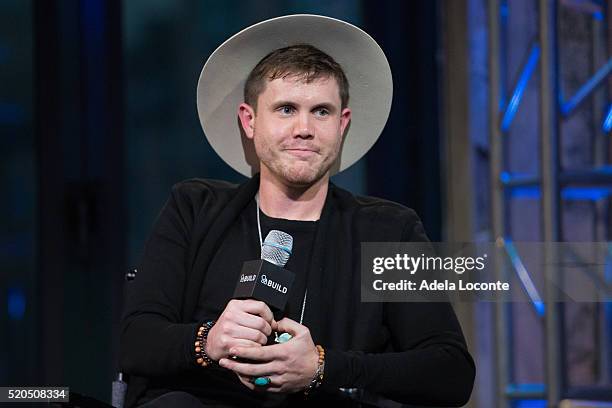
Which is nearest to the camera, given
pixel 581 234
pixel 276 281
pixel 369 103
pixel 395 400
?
pixel 276 281

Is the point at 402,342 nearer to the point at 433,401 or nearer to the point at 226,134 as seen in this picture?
the point at 433,401

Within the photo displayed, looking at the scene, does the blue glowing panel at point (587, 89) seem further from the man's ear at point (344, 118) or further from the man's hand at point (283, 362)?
the man's hand at point (283, 362)

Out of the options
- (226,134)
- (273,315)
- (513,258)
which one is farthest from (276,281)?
(513,258)

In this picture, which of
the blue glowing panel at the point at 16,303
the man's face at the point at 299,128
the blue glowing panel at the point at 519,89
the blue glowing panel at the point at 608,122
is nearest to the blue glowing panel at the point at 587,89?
the blue glowing panel at the point at 608,122

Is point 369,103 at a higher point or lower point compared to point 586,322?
higher

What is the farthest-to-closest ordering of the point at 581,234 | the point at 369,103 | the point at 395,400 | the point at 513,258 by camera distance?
the point at 581,234 < the point at 513,258 < the point at 369,103 < the point at 395,400

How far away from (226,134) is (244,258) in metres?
0.40

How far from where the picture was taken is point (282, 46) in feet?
7.83

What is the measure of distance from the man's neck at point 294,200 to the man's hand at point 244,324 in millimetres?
495

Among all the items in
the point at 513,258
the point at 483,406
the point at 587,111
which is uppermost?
the point at 587,111

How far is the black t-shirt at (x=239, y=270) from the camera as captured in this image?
7.09 feet

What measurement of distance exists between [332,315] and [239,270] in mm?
242

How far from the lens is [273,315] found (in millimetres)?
1930

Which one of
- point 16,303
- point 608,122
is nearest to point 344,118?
point 608,122
